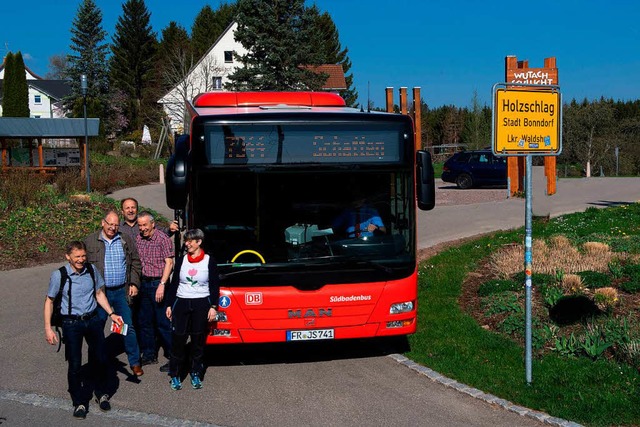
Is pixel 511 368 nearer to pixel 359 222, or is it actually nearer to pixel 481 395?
pixel 481 395

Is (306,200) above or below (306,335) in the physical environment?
above

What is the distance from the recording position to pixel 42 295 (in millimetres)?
14234

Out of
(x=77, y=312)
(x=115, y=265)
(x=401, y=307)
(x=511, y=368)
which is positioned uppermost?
(x=115, y=265)

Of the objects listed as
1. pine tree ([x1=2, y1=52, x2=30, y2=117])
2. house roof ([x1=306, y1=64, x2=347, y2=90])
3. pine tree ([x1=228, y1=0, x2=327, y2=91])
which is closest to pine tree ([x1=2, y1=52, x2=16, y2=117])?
pine tree ([x1=2, y1=52, x2=30, y2=117])

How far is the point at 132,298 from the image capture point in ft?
29.1

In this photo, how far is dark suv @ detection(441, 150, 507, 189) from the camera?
35344 millimetres

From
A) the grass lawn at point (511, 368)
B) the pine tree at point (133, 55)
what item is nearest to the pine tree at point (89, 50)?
the pine tree at point (133, 55)

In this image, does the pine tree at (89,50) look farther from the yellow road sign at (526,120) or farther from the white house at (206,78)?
the yellow road sign at (526,120)

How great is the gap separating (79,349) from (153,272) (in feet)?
5.65

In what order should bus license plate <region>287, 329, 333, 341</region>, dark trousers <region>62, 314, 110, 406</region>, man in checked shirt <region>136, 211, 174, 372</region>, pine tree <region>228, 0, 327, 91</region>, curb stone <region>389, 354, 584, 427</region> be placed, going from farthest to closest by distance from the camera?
pine tree <region>228, 0, 327, 91</region> → man in checked shirt <region>136, 211, 174, 372</region> → bus license plate <region>287, 329, 333, 341</region> → dark trousers <region>62, 314, 110, 406</region> → curb stone <region>389, 354, 584, 427</region>

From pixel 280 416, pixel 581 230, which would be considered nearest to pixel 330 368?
pixel 280 416

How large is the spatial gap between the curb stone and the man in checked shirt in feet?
8.95

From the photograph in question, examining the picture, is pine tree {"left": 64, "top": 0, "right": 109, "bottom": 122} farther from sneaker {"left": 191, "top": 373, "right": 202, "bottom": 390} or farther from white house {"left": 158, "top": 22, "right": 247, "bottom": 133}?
sneaker {"left": 191, "top": 373, "right": 202, "bottom": 390}

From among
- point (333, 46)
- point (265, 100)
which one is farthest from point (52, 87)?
point (265, 100)
